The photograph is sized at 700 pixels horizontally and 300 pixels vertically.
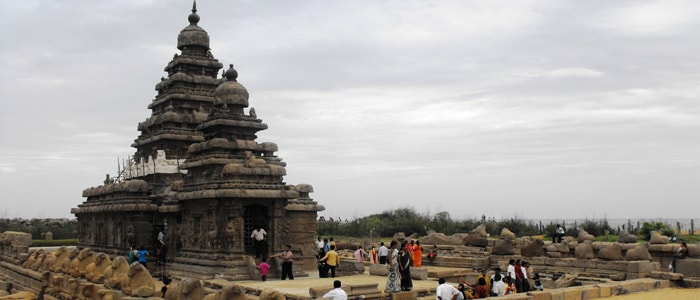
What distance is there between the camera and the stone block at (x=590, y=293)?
49.8 ft

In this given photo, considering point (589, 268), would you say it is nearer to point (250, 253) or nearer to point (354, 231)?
point (250, 253)

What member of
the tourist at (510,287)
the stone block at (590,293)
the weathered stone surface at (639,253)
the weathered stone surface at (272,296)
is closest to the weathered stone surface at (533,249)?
the weathered stone surface at (639,253)

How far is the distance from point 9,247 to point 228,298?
21.8 m

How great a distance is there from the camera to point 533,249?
24078mm

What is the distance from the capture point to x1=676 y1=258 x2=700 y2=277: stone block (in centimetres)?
2006

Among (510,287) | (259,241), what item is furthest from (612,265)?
(259,241)

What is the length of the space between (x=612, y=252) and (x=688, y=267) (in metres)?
2.16

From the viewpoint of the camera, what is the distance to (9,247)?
2931 centimetres

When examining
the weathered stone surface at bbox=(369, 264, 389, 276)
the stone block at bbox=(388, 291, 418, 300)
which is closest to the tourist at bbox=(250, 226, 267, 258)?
the weathered stone surface at bbox=(369, 264, 389, 276)

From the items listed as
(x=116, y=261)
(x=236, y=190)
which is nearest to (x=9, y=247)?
(x=236, y=190)

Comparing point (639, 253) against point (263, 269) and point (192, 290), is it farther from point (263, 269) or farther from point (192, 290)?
point (192, 290)

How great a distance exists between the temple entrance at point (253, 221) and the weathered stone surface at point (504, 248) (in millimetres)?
8057

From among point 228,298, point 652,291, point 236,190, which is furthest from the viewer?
point 236,190

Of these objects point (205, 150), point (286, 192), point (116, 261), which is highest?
point (205, 150)
